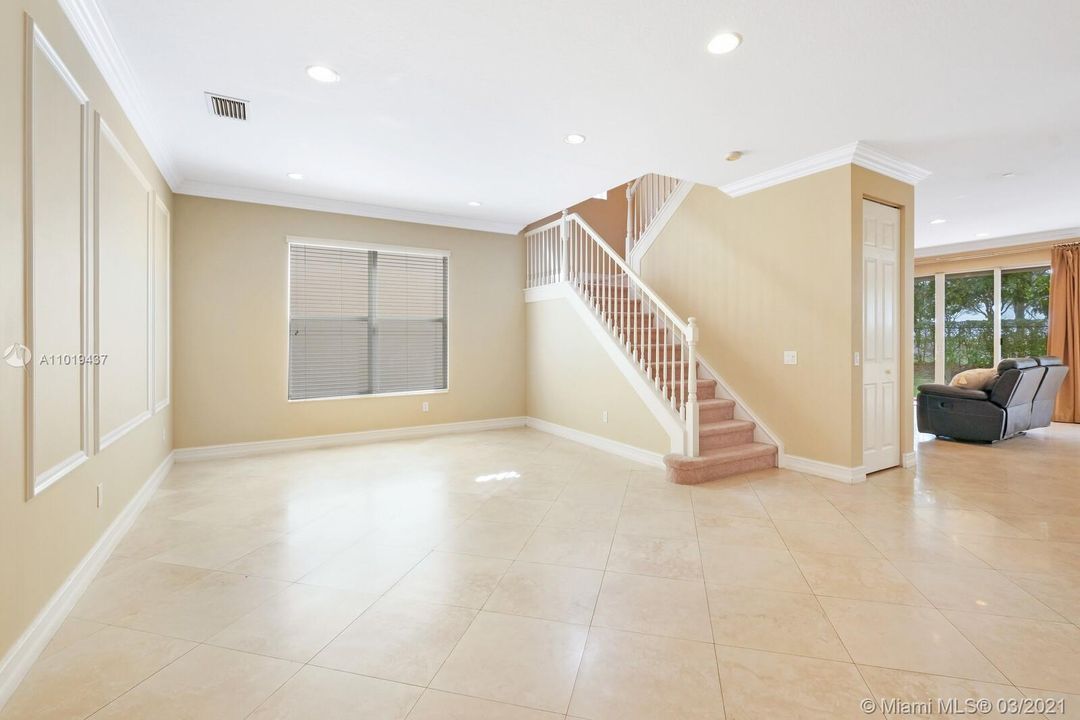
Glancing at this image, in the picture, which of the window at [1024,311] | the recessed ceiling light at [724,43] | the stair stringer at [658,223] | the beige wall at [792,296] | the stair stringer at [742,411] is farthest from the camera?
the window at [1024,311]

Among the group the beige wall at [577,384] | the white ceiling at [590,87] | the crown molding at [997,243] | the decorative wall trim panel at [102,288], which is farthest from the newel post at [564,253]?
the crown molding at [997,243]

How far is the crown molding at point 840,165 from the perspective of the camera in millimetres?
3967

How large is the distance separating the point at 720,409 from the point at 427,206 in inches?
156

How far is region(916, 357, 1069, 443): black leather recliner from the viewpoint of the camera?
5.55 m

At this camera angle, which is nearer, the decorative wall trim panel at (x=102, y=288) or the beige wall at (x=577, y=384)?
the decorative wall trim panel at (x=102, y=288)

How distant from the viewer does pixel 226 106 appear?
332cm

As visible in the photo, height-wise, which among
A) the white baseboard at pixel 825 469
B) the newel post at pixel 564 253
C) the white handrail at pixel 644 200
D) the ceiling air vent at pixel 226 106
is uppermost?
the white handrail at pixel 644 200

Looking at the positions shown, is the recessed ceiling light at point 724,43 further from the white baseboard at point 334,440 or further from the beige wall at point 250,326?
the white baseboard at point 334,440

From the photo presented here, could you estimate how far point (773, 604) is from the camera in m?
2.25

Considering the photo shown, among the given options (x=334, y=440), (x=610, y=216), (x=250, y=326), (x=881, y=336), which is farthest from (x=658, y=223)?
(x=250, y=326)

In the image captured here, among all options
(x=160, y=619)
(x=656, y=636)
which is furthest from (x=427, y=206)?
(x=656, y=636)

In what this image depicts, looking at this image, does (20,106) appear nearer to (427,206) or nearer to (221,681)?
(221,681)

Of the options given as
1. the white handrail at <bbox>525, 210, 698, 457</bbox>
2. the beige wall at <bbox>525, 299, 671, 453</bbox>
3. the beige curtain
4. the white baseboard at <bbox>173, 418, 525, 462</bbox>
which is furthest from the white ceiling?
the beige curtain

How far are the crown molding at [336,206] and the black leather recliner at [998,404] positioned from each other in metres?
5.73
